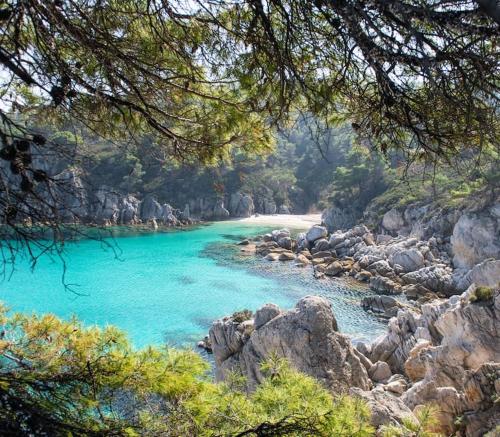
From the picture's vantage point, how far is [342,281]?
82.9ft

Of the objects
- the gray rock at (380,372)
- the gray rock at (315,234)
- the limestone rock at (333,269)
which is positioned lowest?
the gray rock at (380,372)

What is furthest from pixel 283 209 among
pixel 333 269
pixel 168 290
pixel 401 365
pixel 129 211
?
pixel 401 365

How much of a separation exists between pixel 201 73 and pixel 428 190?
115 ft

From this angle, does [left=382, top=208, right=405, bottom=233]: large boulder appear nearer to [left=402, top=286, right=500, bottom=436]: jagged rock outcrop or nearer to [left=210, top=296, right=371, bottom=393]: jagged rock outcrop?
[left=402, top=286, right=500, bottom=436]: jagged rock outcrop

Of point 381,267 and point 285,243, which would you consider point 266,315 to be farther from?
point 285,243

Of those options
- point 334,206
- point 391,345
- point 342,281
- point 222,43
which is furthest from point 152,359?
point 334,206

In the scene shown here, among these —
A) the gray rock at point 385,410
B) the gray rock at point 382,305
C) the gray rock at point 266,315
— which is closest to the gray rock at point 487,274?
the gray rock at point 382,305

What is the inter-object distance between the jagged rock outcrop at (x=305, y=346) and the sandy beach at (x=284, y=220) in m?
38.0

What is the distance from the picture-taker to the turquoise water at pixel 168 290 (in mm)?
18234

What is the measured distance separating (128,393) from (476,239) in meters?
26.4

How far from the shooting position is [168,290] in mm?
23484

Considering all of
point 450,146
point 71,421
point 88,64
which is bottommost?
point 71,421

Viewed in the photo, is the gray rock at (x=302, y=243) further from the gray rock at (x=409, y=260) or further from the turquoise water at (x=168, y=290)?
the gray rock at (x=409, y=260)

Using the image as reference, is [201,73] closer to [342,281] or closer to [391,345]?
[391,345]
